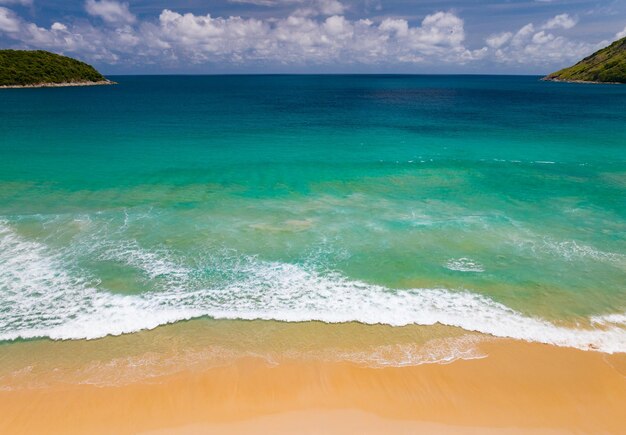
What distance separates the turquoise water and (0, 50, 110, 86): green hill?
124211 mm

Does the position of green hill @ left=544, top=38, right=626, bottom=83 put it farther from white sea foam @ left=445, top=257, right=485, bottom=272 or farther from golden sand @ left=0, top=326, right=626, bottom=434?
golden sand @ left=0, top=326, right=626, bottom=434

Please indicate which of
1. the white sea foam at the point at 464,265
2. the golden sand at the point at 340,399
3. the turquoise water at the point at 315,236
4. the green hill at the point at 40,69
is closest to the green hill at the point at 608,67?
the turquoise water at the point at 315,236

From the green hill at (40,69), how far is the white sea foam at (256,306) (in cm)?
15900

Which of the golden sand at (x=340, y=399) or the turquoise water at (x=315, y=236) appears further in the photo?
the turquoise water at (x=315, y=236)

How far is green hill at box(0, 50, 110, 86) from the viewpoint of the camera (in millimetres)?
137875

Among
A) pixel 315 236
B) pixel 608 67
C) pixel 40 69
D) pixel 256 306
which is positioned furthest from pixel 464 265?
pixel 608 67

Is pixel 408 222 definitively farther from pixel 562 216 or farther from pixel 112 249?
pixel 112 249

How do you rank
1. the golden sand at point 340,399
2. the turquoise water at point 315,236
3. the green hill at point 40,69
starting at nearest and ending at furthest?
the golden sand at point 340,399
the turquoise water at point 315,236
the green hill at point 40,69

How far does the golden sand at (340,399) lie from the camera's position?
10125 mm

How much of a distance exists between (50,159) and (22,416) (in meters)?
33.2

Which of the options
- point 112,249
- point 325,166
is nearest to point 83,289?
point 112,249

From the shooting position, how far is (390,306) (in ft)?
49.1

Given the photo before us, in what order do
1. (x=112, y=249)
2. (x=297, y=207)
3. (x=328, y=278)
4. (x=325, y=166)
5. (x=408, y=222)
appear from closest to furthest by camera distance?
1. (x=328, y=278)
2. (x=112, y=249)
3. (x=408, y=222)
4. (x=297, y=207)
5. (x=325, y=166)

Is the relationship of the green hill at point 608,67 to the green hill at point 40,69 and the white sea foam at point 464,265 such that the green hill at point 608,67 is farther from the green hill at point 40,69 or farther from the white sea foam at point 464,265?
the green hill at point 40,69
